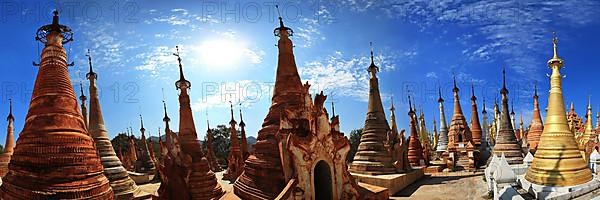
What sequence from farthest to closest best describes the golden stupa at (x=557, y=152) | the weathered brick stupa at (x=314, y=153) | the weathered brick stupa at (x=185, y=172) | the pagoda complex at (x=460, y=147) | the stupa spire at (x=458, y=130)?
the stupa spire at (x=458, y=130)
the pagoda complex at (x=460, y=147)
the weathered brick stupa at (x=185, y=172)
the golden stupa at (x=557, y=152)
the weathered brick stupa at (x=314, y=153)

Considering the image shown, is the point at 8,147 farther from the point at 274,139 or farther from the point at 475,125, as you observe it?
the point at 475,125

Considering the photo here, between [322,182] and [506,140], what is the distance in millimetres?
21546

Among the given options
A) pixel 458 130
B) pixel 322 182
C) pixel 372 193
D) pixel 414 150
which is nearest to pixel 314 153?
pixel 322 182

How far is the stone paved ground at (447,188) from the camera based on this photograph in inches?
745

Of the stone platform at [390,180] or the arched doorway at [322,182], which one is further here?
the stone platform at [390,180]

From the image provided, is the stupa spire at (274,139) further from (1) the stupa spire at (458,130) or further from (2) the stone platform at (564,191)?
(1) the stupa spire at (458,130)

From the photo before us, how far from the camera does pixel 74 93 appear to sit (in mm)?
11320

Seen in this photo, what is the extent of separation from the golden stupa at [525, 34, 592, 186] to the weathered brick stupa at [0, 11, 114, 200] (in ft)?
48.2

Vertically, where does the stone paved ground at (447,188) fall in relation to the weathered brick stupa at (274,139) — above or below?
below

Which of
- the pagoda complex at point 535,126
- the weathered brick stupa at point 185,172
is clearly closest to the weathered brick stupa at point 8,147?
the weathered brick stupa at point 185,172

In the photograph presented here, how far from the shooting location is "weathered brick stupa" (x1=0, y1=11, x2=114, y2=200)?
9.48 metres

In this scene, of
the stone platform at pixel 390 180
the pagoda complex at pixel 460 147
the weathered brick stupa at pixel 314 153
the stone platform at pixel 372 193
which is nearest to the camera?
the weathered brick stupa at pixel 314 153

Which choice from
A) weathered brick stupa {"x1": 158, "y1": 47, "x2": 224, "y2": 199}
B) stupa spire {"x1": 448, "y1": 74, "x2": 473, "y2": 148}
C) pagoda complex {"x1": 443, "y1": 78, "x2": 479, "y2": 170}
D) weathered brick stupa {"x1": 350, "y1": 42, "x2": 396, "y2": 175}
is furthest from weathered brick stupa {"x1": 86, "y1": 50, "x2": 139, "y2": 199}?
stupa spire {"x1": 448, "y1": 74, "x2": 473, "y2": 148}

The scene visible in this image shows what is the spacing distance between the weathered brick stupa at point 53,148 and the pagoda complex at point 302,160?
4603mm
